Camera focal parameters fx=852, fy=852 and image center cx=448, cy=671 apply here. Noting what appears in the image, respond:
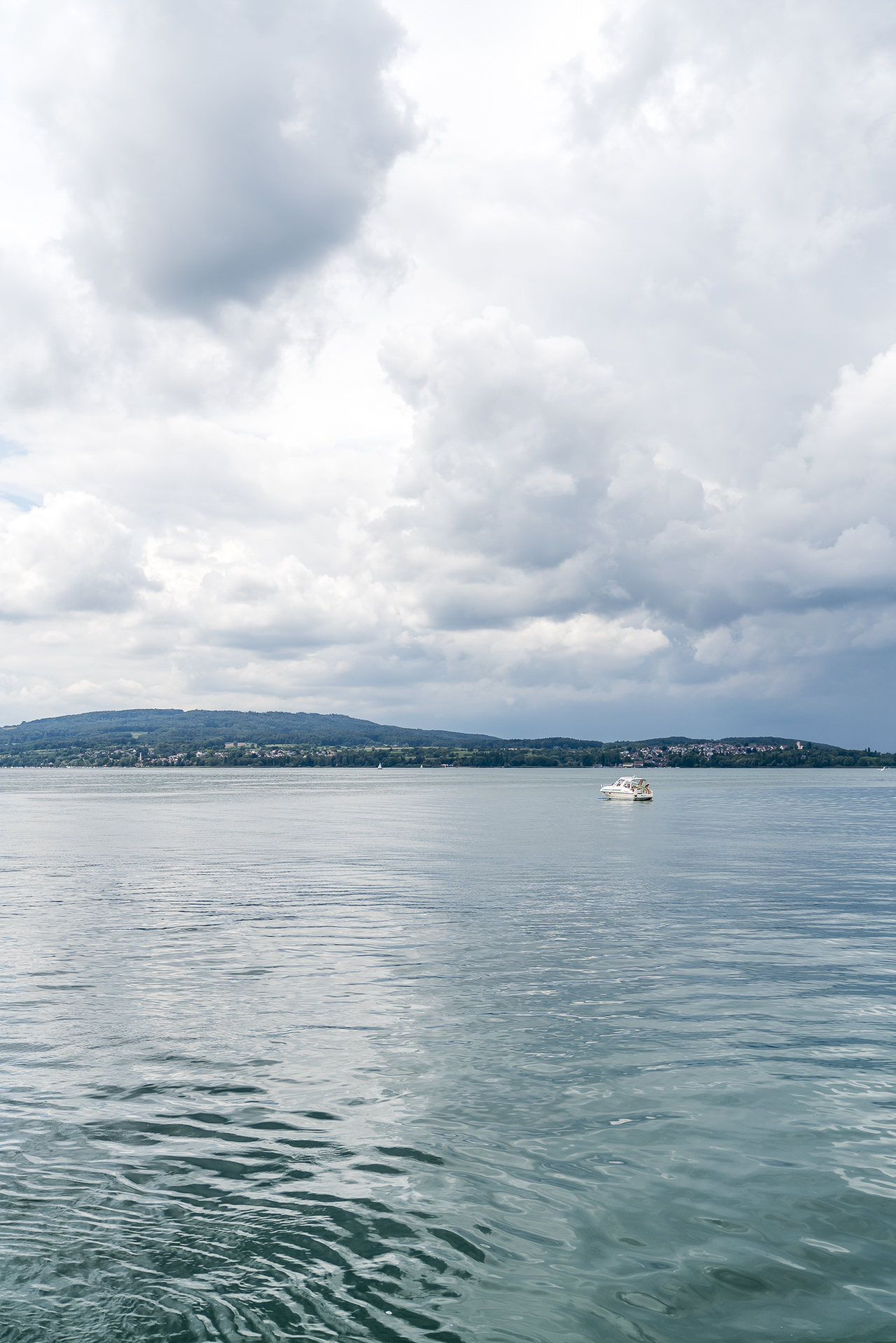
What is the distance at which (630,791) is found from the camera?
12938 cm

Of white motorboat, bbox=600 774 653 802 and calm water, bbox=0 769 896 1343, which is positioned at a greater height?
calm water, bbox=0 769 896 1343

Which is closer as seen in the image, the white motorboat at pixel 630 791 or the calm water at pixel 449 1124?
the calm water at pixel 449 1124

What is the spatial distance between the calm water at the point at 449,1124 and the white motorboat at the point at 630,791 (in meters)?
95.3

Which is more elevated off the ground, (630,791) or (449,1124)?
(449,1124)

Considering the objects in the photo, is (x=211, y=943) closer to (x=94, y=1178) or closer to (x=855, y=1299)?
(x=94, y=1178)

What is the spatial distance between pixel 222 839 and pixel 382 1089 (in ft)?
194

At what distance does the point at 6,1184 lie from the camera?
11078 millimetres

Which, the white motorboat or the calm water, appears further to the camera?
the white motorboat

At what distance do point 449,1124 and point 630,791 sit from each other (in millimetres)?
119915

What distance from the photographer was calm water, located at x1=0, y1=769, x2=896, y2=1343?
8773 millimetres

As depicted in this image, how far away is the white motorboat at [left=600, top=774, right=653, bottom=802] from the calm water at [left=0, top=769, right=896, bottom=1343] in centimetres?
9533

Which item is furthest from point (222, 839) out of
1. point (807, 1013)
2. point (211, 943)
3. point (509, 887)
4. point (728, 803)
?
point (728, 803)

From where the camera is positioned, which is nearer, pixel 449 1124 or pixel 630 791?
pixel 449 1124

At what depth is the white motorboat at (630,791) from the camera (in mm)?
128875
